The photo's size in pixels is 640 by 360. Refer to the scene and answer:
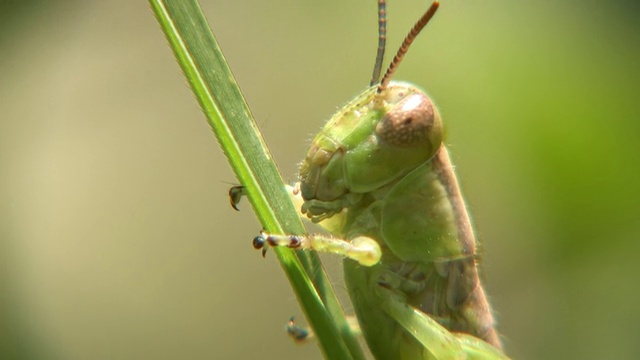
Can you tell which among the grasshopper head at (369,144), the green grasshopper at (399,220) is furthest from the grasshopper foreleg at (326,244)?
the grasshopper head at (369,144)

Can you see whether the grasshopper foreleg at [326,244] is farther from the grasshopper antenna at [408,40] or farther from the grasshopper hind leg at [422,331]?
the grasshopper antenna at [408,40]

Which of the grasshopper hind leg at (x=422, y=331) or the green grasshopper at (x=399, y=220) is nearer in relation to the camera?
→ the green grasshopper at (x=399, y=220)

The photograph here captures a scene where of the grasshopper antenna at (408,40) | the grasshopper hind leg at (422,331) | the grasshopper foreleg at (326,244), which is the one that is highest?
the grasshopper antenna at (408,40)

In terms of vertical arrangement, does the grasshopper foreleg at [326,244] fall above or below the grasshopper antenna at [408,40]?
below

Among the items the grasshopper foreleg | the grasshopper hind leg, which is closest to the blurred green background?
the grasshopper hind leg

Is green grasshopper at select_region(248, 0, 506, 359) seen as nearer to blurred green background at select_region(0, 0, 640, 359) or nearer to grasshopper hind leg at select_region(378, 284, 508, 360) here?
grasshopper hind leg at select_region(378, 284, 508, 360)

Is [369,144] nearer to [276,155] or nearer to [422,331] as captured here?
[422,331]

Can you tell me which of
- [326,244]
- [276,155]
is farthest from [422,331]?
[276,155]

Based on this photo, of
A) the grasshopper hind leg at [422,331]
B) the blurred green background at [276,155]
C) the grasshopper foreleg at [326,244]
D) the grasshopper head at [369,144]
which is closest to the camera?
the grasshopper foreleg at [326,244]
